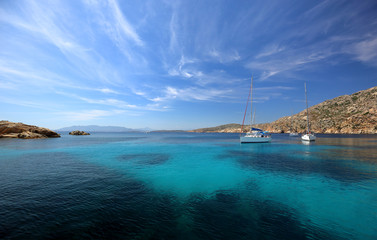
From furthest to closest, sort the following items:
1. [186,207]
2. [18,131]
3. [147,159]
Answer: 1. [18,131]
2. [147,159]
3. [186,207]

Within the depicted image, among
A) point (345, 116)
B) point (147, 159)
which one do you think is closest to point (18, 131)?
point (147, 159)

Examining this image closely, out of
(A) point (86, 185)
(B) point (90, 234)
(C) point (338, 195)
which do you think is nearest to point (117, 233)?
(B) point (90, 234)

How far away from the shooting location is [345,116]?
118 metres

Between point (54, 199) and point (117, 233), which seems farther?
point (54, 199)

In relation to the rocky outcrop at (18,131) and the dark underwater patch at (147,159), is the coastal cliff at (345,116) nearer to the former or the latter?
the dark underwater patch at (147,159)

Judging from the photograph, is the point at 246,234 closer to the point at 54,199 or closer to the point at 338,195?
the point at 338,195

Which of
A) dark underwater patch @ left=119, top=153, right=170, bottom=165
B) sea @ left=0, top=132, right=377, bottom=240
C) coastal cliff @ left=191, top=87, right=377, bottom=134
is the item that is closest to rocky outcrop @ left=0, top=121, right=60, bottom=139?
dark underwater patch @ left=119, top=153, right=170, bottom=165

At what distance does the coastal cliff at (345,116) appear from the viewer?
104000 millimetres

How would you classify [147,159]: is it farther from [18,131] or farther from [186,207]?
[18,131]

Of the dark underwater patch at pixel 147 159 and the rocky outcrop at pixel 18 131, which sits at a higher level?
the rocky outcrop at pixel 18 131

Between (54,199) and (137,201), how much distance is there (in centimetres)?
510

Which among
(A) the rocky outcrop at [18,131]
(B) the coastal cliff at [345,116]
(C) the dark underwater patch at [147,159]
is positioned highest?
(B) the coastal cliff at [345,116]

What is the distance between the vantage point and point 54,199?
31.4 ft

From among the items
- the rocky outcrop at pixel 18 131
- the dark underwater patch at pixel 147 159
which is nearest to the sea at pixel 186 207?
the dark underwater patch at pixel 147 159
